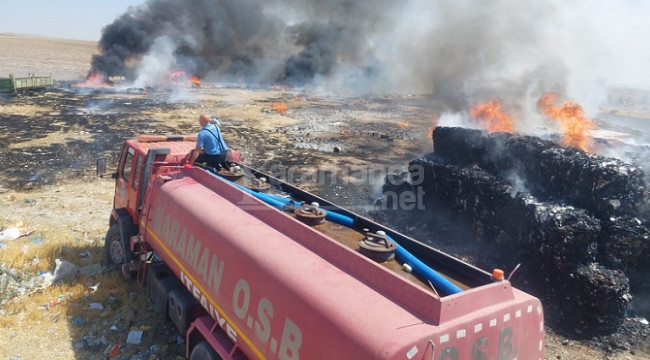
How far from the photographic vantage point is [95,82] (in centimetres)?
3994

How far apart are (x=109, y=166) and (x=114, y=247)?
8196 millimetres

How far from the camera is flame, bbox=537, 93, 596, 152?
1075 cm

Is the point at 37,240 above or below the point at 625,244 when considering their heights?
below

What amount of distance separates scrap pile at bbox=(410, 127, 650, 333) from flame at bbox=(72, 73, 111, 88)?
3870cm

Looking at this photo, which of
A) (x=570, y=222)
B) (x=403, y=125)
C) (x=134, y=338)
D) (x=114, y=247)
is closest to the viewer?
(x=134, y=338)

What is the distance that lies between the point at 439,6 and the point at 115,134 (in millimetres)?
18734

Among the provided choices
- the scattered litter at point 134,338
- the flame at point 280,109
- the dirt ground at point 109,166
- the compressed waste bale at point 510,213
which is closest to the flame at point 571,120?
the compressed waste bale at point 510,213

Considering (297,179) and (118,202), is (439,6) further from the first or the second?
(118,202)

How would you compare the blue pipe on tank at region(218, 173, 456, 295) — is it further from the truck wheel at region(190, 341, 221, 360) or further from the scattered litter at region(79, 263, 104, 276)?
the scattered litter at region(79, 263, 104, 276)

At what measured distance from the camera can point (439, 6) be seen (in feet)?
80.0

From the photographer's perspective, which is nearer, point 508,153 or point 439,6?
point 508,153

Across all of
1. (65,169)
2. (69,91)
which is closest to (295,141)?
(65,169)

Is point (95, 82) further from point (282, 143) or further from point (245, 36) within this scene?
point (282, 143)

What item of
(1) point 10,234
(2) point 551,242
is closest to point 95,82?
(1) point 10,234
